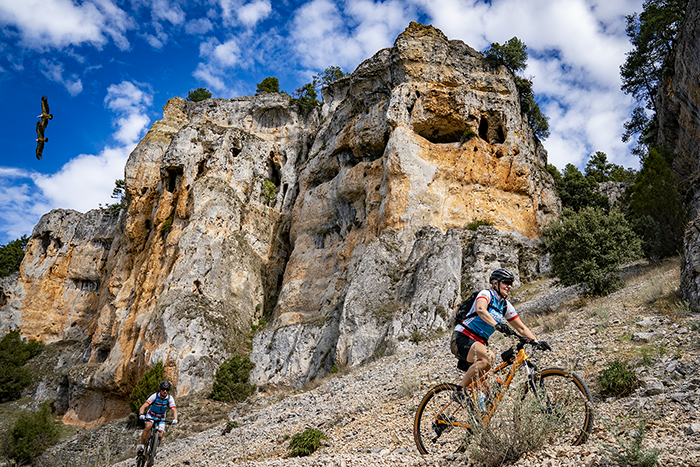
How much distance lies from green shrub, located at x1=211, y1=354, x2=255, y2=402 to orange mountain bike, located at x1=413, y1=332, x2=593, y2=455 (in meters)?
18.6

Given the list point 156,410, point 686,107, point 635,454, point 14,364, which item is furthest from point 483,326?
point 14,364

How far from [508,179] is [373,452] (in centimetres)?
2489

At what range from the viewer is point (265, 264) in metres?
33.6

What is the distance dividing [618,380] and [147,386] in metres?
23.0

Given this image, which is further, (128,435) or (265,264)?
(265,264)

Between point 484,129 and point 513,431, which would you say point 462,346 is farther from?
point 484,129

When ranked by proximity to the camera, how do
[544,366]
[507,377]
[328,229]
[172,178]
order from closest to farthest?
[507,377], [544,366], [328,229], [172,178]

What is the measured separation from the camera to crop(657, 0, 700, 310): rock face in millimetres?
19969

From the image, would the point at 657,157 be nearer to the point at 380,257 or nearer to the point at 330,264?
the point at 380,257

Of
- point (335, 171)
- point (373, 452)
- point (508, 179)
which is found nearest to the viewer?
point (373, 452)

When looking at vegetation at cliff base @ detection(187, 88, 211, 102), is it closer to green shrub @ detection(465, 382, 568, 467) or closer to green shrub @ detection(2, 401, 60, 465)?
green shrub @ detection(2, 401, 60, 465)

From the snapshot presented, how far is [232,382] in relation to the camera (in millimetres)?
22141

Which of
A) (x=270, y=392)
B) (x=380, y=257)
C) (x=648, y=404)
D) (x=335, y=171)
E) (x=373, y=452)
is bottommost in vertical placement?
(x=270, y=392)

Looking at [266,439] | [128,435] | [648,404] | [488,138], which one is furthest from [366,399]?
[488,138]
